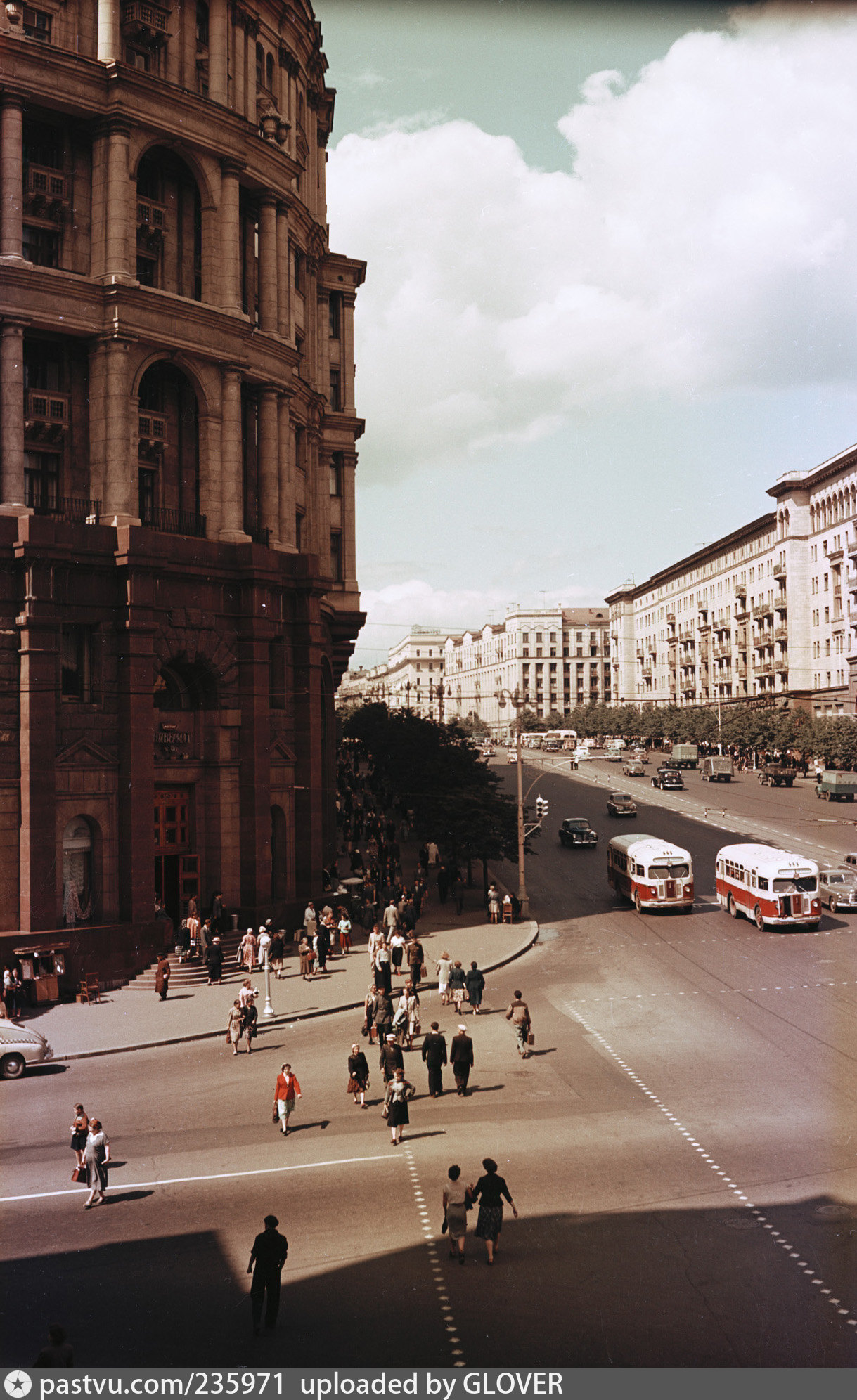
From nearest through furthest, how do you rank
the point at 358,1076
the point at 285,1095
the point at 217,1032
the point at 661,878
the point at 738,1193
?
the point at 738,1193 → the point at 285,1095 → the point at 358,1076 → the point at 217,1032 → the point at 661,878

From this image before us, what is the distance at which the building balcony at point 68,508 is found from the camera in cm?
3750

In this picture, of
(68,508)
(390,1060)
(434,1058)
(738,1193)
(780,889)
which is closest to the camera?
(738,1193)

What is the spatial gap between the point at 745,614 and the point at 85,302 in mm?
102634

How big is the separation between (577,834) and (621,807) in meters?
9.77

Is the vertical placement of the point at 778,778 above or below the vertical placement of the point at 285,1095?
above

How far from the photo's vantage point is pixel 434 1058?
2233cm

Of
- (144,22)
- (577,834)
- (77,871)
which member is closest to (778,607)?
(577,834)

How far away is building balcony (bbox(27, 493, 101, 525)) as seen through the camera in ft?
123

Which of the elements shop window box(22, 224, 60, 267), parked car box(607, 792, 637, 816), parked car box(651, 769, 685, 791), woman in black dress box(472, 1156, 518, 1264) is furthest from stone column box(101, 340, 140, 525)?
parked car box(651, 769, 685, 791)

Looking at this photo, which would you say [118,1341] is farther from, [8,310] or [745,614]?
[745,614]

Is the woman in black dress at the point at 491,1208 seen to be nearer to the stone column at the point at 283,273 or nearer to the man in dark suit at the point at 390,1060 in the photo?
the man in dark suit at the point at 390,1060

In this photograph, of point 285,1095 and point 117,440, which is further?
point 117,440

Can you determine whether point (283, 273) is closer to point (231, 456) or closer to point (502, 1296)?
point (231, 456)

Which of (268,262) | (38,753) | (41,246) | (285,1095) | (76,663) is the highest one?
(268,262)
